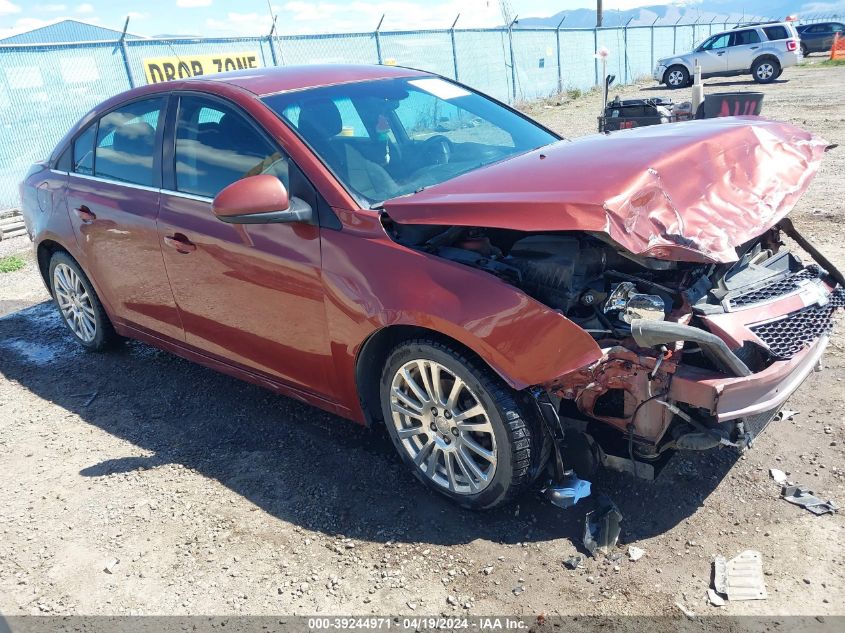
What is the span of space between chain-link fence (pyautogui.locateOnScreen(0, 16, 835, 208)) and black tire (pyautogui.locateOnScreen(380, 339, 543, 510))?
1117cm

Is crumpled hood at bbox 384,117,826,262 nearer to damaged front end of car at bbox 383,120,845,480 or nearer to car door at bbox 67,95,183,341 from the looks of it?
damaged front end of car at bbox 383,120,845,480

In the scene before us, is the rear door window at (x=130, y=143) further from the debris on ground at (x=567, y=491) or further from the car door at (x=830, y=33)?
the car door at (x=830, y=33)

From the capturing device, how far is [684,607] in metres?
2.48

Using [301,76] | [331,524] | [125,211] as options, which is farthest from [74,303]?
[331,524]

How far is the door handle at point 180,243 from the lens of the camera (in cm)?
372

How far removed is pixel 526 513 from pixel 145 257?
2.68 metres

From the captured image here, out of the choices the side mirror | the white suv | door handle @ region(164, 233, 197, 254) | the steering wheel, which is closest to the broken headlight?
Result: the steering wheel

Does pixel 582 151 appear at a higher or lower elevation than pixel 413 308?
higher

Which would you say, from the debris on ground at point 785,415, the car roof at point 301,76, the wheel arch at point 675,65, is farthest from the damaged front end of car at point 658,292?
the wheel arch at point 675,65

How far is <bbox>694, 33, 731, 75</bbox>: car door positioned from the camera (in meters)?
23.4

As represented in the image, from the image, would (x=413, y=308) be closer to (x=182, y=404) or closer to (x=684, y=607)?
(x=684, y=607)

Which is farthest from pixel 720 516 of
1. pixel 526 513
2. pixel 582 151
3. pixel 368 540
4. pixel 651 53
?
pixel 651 53

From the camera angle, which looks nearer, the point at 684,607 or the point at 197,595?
the point at 684,607

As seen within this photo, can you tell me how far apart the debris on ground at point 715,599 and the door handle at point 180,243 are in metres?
2.95
